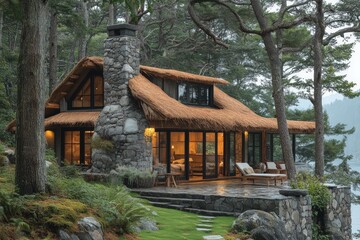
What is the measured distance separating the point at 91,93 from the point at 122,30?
11.0 ft

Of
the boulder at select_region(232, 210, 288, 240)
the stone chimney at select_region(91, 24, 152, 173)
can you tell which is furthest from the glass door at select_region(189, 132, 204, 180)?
the boulder at select_region(232, 210, 288, 240)

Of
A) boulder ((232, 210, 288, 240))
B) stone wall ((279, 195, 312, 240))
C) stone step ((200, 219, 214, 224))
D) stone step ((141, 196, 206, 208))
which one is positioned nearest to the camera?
boulder ((232, 210, 288, 240))

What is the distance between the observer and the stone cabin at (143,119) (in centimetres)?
1756

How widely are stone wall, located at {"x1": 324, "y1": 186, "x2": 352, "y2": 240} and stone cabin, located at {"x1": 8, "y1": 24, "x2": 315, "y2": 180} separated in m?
4.78

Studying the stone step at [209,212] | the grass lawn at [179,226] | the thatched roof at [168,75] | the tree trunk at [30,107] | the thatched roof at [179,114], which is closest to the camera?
the tree trunk at [30,107]

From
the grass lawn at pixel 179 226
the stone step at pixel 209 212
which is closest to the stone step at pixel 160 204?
the grass lawn at pixel 179 226

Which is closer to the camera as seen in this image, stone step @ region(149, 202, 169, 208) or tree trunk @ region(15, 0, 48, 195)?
tree trunk @ region(15, 0, 48, 195)

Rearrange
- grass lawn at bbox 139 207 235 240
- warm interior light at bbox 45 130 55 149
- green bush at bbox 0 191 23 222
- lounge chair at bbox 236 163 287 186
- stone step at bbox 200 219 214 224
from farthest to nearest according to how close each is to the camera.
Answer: warm interior light at bbox 45 130 55 149 → lounge chair at bbox 236 163 287 186 → stone step at bbox 200 219 214 224 → grass lawn at bbox 139 207 235 240 → green bush at bbox 0 191 23 222

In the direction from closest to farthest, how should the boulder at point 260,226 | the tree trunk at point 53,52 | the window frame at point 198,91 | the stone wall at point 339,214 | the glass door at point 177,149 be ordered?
1. the boulder at point 260,226
2. the stone wall at point 339,214
3. the glass door at point 177,149
4. the window frame at point 198,91
5. the tree trunk at point 53,52

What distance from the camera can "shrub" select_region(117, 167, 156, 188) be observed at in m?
16.5

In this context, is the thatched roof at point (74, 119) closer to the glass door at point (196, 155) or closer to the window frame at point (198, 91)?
the window frame at point (198, 91)

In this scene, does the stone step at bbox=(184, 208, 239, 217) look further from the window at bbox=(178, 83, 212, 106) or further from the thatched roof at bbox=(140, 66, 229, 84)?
the window at bbox=(178, 83, 212, 106)

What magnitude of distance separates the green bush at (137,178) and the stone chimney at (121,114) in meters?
0.63

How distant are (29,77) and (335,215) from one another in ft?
33.6
